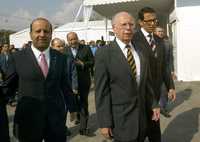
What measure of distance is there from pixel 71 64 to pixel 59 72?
2.68 m

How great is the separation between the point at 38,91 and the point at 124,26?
1.10 metres

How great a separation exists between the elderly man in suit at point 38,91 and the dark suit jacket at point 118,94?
47 cm

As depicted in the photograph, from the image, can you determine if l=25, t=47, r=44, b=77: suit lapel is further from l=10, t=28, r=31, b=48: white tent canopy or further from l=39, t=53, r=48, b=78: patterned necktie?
l=10, t=28, r=31, b=48: white tent canopy

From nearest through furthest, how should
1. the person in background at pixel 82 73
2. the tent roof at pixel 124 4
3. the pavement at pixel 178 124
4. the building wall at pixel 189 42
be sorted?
the pavement at pixel 178 124 < the person in background at pixel 82 73 < the building wall at pixel 189 42 < the tent roof at pixel 124 4

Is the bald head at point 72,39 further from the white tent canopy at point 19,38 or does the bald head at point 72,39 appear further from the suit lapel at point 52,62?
the white tent canopy at point 19,38

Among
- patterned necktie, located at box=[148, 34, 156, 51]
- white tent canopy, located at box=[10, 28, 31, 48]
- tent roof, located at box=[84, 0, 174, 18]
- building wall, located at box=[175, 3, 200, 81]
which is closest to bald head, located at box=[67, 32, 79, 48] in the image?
patterned necktie, located at box=[148, 34, 156, 51]

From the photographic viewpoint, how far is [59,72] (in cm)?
434

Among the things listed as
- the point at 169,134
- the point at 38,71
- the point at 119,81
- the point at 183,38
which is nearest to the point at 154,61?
the point at 119,81

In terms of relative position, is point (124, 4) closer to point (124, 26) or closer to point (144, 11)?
point (144, 11)

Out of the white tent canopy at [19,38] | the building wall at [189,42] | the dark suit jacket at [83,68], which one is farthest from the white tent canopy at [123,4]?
the white tent canopy at [19,38]

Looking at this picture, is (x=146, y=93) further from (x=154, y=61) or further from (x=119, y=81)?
(x=154, y=61)

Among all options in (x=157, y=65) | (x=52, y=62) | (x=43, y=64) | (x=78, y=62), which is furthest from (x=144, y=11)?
(x=78, y=62)

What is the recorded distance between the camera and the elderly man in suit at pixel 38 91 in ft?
13.5

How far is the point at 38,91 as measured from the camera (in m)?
4.11
